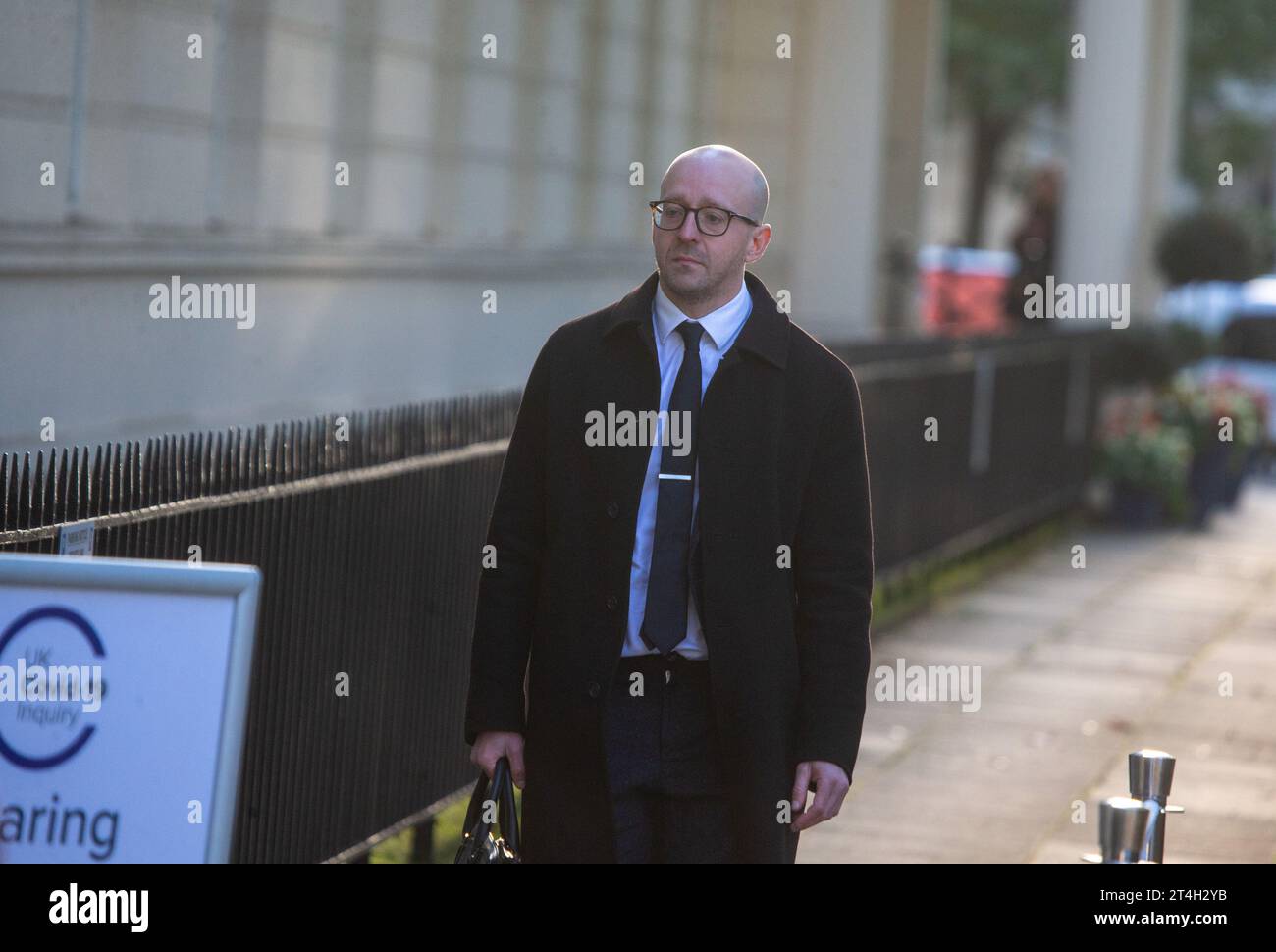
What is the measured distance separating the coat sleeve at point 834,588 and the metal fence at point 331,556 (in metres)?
1.73

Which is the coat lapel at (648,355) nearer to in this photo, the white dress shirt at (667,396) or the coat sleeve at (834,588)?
the white dress shirt at (667,396)

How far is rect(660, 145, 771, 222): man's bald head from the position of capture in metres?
4.09

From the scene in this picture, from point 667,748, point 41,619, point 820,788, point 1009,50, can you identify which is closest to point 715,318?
point 667,748

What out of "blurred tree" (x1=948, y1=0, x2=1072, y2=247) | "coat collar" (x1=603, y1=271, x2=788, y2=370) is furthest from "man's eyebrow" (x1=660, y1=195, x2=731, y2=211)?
"blurred tree" (x1=948, y1=0, x2=1072, y2=247)

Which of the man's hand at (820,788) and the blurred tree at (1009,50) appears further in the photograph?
the blurred tree at (1009,50)

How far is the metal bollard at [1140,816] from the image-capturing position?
432 cm

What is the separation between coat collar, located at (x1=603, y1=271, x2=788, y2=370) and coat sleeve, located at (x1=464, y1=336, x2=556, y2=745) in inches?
6.8

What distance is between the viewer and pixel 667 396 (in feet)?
14.0

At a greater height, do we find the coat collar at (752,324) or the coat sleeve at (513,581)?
the coat collar at (752,324)

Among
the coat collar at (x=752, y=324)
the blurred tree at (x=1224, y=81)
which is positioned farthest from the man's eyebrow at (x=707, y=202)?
the blurred tree at (x=1224, y=81)

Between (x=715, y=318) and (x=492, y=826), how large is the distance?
1161 millimetres

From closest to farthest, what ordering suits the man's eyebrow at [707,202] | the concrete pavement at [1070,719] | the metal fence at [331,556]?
the man's eyebrow at [707,202] → the metal fence at [331,556] → the concrete pavement at [1070,719]
